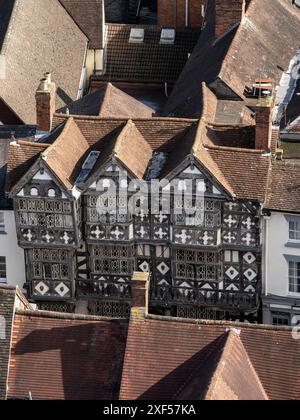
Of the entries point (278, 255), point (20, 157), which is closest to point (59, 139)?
→ point (20, 157)

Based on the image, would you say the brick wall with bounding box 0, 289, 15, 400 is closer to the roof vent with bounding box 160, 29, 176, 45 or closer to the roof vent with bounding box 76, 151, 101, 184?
the roof vent with bounding box 76, 151, 101, 184

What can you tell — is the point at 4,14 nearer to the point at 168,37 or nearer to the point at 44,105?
the point at 168,37

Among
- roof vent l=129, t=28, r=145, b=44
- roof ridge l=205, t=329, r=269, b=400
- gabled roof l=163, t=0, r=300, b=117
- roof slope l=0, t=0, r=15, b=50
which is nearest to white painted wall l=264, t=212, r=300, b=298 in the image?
gabled roof l=163, t=0, r=300, b=117

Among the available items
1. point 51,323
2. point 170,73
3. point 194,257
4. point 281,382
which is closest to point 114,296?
point 194,257

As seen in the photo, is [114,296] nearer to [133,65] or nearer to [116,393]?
[116,393]

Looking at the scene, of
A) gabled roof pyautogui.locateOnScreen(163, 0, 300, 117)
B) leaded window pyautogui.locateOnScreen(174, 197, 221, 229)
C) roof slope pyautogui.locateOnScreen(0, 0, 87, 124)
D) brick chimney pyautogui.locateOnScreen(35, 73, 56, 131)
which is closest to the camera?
leaded window pyautogui.locateOnScreen(174, 197, 221, 229)

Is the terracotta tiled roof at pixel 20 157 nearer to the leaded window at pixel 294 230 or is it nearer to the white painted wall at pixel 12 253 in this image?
the white painted wall at pixel 12 253
